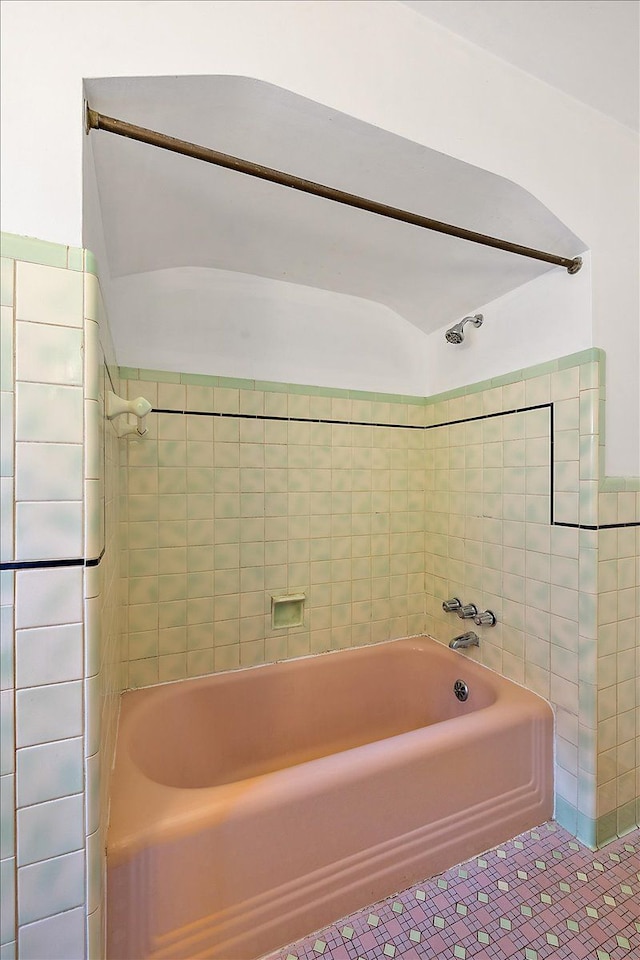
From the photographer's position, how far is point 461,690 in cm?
180

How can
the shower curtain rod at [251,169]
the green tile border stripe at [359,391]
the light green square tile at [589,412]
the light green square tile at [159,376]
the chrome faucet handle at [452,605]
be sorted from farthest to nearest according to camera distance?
the chrome faucet handle at [452,605] → the light green square tile at [159,376] → the green tile border stripe at [359,391] → the light green square tile at [589,412] → the shower curtain rod at [251,169]

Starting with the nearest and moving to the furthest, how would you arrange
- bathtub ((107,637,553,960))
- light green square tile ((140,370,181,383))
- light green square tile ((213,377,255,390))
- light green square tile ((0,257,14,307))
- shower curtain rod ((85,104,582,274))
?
light green square tile ((0,257,14,307))
shower curtain rod ((85,104,582,274))
bathtub ((107,637,553,960))
light green square tile ((140,370,181,383))
light green square tile ((213,377,255,390))

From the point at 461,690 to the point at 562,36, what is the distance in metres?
2.27

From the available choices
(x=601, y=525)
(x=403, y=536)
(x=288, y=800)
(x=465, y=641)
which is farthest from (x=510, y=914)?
(x=403, y=536)

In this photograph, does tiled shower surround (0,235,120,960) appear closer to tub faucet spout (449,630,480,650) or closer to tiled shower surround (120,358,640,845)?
tiled shower surround (120,358,640,845)

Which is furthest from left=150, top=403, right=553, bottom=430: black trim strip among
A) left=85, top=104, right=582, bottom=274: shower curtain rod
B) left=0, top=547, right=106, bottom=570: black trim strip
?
left=0, top=547, right=106, bottom=570: black trim strip

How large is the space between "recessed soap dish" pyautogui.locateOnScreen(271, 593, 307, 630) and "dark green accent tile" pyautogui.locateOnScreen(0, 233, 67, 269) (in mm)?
1462

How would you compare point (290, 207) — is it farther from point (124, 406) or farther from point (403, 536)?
point (403, 536)

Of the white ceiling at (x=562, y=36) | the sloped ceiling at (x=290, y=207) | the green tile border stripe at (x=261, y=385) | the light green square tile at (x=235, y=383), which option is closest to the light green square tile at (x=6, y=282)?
the sloped ceiling at (x=290, y=207)

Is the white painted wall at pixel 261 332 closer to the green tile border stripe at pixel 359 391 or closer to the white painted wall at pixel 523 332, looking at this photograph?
the green tile border stripe at pixel 359 391

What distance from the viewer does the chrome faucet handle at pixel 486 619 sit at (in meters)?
1.76

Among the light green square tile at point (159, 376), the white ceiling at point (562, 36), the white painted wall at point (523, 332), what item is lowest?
the light green square tile at point (159, 376)

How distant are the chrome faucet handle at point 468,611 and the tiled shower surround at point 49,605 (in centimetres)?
151

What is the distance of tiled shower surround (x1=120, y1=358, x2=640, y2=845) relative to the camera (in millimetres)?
1401
